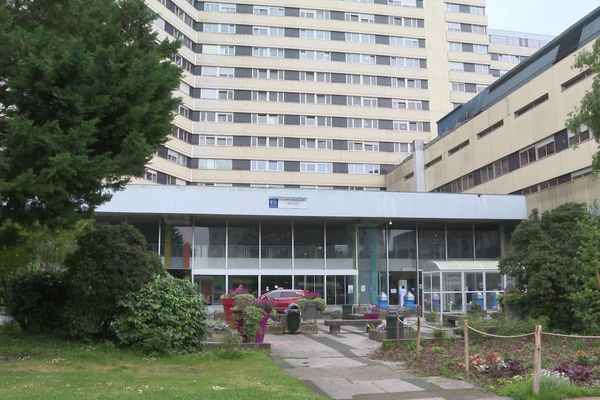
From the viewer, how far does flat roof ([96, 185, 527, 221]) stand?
121ft

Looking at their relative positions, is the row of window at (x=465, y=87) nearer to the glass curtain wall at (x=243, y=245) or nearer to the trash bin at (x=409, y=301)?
the trash bin at (x=409, y=301)

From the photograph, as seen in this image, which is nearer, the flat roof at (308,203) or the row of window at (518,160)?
the row of window at (518,160)

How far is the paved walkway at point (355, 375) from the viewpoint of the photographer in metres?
10.2

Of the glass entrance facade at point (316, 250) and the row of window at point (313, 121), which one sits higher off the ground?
the row of window at point (313, 121)

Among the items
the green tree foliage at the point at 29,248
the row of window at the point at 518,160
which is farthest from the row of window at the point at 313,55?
the green tree foliage at the point at 29,248

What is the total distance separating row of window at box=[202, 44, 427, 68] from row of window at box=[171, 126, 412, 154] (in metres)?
9.32

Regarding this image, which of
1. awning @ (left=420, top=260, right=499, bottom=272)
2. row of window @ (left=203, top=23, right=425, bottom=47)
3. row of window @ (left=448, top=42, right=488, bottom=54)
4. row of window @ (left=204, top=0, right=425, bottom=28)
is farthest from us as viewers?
row of window @ (left=448, top=42, right=488, bottom=54)

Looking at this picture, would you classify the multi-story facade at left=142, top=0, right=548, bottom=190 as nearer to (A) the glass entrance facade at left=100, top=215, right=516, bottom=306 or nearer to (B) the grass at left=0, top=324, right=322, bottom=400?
(A) the glass entrance facade at left=100, top=215, right=516, bottom=306

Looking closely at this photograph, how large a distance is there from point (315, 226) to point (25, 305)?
26.3 meters

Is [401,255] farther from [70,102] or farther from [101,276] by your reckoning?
[70,102]

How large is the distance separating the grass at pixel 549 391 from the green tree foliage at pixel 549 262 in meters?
9.06

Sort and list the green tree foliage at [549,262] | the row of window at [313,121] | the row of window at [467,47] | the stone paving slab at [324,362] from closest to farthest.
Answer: the stone paving slab at [324,362]
the green tree foliage at [549,262]
the row of window at [313,121]
the row of window at [467,47]

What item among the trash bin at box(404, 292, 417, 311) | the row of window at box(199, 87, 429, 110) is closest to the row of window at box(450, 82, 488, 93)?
the row of window at box(199, 87, 429, 110)

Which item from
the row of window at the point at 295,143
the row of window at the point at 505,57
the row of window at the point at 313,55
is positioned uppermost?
the row of window at the point at 505,57
